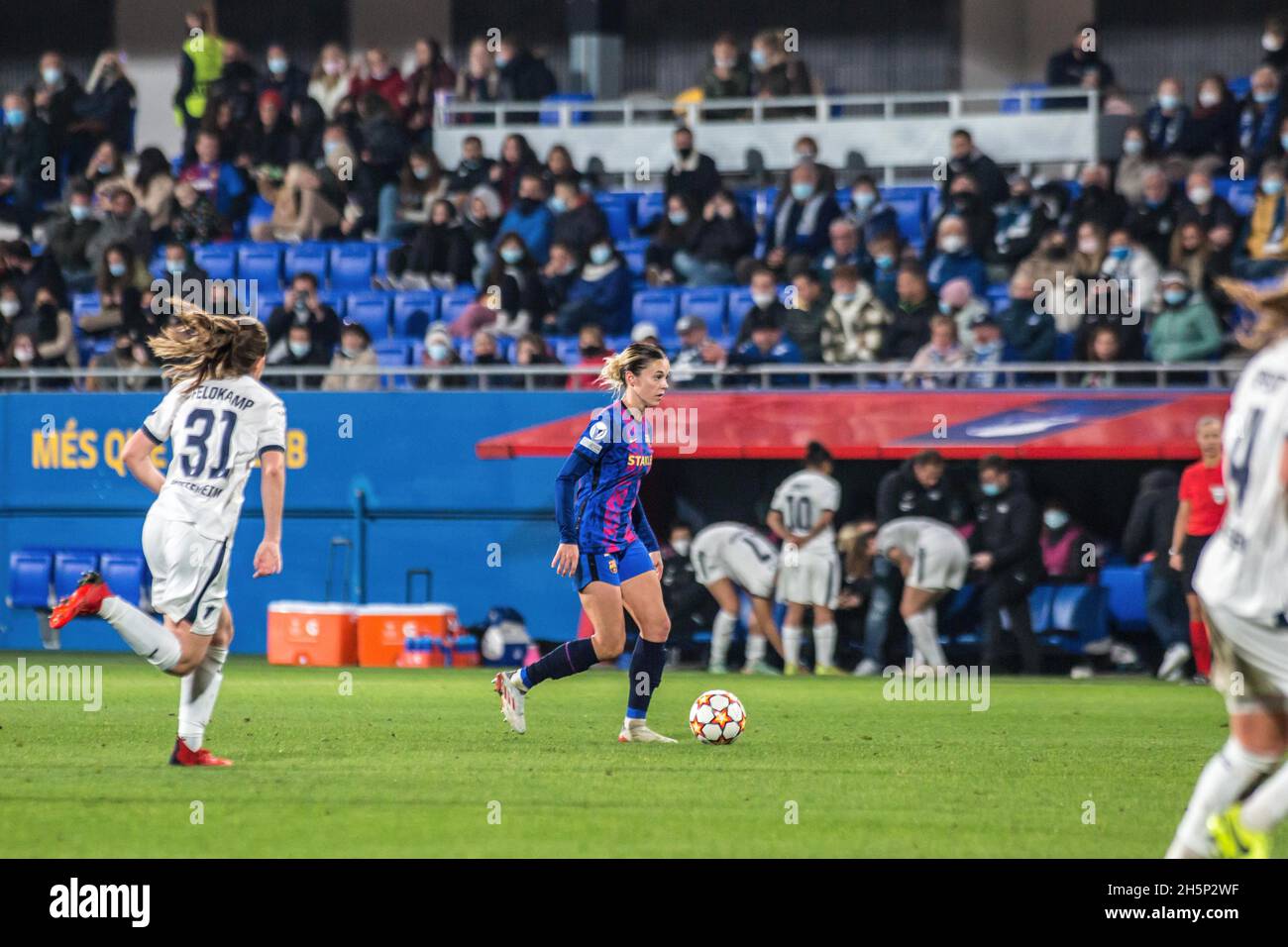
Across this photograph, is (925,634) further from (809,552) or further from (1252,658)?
(1252,658)

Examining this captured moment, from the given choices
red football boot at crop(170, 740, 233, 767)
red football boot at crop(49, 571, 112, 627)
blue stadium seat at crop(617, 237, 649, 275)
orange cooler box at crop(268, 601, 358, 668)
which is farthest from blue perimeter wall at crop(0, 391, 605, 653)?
red football boot at crop(49, 571, 112, 627)

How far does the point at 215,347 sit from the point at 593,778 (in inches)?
108

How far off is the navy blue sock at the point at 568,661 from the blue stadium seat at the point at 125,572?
31.3ft

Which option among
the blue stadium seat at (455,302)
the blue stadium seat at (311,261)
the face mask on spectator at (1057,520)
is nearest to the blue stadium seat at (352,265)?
the blue stadium seat at (311,261)

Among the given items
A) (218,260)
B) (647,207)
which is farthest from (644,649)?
(218,260)

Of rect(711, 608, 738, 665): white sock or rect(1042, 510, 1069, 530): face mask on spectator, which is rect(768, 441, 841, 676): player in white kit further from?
rect(1042, 510, 1069, 530): face mask on spectator

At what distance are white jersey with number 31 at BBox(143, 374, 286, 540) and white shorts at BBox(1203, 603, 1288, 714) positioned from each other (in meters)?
4.94

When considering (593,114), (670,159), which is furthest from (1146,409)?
(593,114)

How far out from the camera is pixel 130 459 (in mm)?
9875

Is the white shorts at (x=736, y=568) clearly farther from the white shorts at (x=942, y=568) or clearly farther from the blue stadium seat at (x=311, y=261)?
the blue stadium seat at (x=311, y=261)

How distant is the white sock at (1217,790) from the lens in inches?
258

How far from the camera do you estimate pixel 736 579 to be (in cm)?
1828

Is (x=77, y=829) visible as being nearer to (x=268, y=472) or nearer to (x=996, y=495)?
(x=268, y=472)
